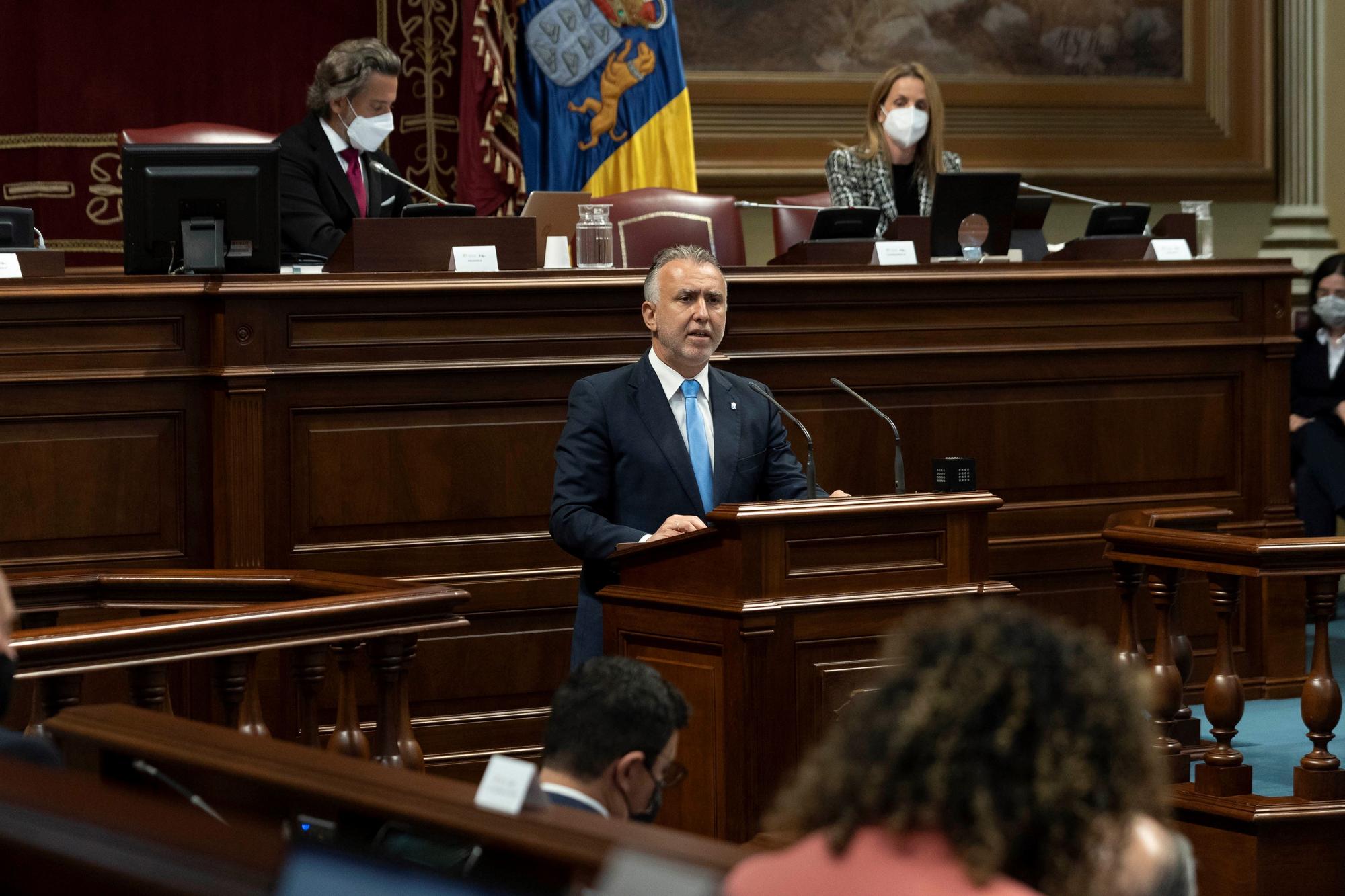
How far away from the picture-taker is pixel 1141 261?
230 inches

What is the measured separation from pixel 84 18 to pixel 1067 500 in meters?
4.28

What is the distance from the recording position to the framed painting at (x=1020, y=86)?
26.3 ft

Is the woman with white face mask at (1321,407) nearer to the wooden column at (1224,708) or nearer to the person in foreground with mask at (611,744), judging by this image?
the wooden column at (1224,708)

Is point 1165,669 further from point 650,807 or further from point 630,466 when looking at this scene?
point 650,807

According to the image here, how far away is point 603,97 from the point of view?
295 inches

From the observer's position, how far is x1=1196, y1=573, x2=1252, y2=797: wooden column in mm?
3895

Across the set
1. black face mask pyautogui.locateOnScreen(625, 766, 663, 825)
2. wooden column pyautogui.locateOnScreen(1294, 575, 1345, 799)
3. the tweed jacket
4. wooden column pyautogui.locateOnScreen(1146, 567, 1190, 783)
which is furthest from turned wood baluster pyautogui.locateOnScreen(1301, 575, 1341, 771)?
the tweed jacket

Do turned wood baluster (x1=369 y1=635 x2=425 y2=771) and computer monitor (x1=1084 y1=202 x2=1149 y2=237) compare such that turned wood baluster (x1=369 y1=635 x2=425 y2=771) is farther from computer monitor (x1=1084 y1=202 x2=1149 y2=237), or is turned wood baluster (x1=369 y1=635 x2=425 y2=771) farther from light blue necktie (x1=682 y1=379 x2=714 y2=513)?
computer monitor (x1=1084 y1=202 x2=1149 y2=237)

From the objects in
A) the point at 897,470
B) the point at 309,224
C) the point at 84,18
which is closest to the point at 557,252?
the point at 309,224

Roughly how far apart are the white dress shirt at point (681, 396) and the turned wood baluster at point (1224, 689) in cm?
116

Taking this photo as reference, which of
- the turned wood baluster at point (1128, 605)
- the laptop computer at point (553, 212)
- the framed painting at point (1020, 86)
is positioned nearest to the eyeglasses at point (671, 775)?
the turned wood baluster at point (1128, 605)

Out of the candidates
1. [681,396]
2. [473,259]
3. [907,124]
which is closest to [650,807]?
[681,396]

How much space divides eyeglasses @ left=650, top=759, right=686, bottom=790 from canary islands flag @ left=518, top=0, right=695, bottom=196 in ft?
16.9

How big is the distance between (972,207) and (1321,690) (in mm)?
2567
